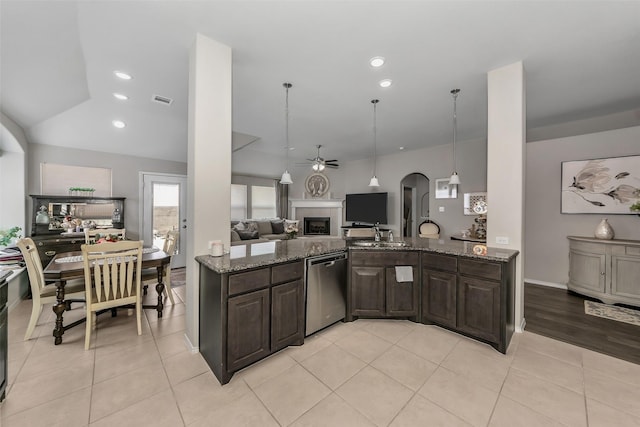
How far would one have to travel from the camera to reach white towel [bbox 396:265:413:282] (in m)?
2.75

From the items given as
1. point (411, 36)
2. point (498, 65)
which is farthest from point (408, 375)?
point (498, 65)

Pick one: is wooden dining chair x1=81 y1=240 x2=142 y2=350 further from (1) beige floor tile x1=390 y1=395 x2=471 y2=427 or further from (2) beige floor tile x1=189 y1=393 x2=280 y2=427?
(1) beige floor tile x1=390 y1=395 x2=471 y2=427

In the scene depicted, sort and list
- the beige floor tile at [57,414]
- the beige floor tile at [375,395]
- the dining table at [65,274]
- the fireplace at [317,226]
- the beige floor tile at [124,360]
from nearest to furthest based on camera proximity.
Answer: the beige floor tile at [57,414] < the beige floor tile at [375,395] < the beige floor tile at [124,360] < the dining table at [65,274] < the fireplace at [317,226]

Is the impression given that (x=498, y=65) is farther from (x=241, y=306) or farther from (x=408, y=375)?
(x=241, y=306)

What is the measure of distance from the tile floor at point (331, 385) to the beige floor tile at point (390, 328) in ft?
0.13

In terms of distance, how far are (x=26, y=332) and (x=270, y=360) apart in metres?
2.57

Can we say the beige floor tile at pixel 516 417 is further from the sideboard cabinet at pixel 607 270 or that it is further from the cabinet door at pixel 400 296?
the sideboard cabinet at pixel 607 270

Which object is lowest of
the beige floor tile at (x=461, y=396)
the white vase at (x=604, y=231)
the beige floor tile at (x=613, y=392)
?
the beige floor tile at (x=461, y=396)

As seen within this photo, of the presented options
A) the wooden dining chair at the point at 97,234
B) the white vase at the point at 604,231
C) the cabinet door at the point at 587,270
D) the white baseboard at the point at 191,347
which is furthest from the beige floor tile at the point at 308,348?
the white vase at the point at 604,231

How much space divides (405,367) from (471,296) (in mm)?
976

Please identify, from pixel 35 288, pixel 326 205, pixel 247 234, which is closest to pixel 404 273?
pixel 35 288

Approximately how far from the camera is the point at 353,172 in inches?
291

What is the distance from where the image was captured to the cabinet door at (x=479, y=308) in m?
2.28

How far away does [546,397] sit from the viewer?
1730 mm
